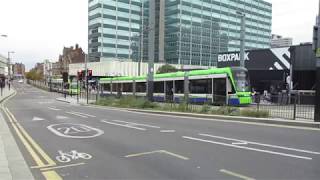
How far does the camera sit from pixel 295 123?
673 inches

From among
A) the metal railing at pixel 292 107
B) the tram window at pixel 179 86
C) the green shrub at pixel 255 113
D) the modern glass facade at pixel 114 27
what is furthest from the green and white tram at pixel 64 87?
the metal railing at pixel 292 107

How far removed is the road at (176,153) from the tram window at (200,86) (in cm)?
1828

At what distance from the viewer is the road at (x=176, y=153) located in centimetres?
845

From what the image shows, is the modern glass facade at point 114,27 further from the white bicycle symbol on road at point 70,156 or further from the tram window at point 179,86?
the white bicycle symbol on road at point 70,156

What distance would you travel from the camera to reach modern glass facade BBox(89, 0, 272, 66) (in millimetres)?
124125

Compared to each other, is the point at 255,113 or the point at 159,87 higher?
the point at 159,87

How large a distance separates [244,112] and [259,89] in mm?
27006

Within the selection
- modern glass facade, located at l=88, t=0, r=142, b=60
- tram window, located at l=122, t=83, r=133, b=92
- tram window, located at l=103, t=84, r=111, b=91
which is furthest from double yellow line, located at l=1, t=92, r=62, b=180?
modern glass facade, located at l=88, t=0, r=142, b=60

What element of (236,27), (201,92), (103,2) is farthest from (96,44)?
(201,92)

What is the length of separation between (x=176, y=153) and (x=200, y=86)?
25.5m

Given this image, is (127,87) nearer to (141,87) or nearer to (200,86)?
(141,87)

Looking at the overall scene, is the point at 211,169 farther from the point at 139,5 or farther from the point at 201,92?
the point at 139,5

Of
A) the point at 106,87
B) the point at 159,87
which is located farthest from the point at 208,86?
the point at 106,87

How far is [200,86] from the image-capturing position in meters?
35.9
